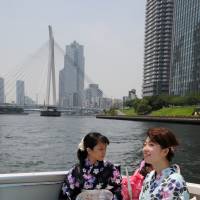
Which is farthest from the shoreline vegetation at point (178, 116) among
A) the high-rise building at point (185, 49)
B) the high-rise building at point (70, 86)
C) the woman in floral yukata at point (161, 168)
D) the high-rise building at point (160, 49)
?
the woman in floral yukata at point (161, 168)

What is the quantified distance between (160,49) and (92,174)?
122m

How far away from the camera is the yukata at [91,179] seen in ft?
11.5

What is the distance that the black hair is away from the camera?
3529mm

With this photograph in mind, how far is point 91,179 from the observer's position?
3.51 m

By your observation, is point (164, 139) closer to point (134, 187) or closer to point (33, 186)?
point (134, 187)

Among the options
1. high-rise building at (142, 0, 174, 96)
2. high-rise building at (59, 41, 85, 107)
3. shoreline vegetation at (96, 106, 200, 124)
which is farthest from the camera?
high-rise building at (142, 0, 174, 96)

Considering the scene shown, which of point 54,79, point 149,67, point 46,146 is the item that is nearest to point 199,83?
point 149,67

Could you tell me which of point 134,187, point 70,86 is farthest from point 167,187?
point 70,86

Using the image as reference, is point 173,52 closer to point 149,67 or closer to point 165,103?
point 149,67

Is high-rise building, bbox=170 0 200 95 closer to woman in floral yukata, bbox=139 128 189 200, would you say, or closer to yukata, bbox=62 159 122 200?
yukata, bbox=62 159 122 200

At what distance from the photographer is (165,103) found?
96.2m

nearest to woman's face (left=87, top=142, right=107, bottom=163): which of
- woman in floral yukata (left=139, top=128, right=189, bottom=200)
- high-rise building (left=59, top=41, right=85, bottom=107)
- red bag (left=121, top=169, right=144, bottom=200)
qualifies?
red bag (left=121, top=169, right=144, bottom=200)

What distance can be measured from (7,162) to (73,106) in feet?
338

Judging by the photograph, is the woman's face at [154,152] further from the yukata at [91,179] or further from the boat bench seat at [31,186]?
the boat bench seat at [31,186]
